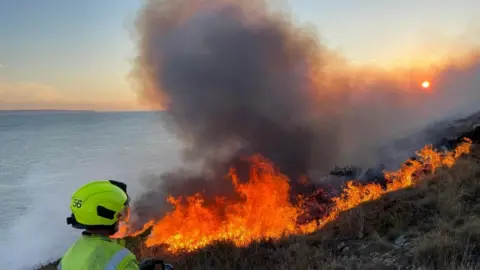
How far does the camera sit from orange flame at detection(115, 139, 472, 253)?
13.1 m

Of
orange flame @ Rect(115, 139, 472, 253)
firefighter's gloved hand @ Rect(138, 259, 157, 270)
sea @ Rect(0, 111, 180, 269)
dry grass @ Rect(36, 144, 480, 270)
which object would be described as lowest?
firefighter's gloved hand @ Rect(138, 259, 157, 270)

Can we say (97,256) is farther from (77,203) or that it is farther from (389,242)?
(389,242)

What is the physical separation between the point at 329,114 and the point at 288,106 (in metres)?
3.79

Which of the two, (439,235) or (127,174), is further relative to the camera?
(127,174)

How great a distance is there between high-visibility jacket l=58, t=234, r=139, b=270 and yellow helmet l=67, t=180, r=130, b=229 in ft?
0.34

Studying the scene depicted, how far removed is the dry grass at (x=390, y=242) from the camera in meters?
5.34

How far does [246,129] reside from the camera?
25453 millimetres

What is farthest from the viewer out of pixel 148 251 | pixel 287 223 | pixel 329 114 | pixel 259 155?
pixel 329 114

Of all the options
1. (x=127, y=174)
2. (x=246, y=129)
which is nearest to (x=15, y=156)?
(x=127, y=174)

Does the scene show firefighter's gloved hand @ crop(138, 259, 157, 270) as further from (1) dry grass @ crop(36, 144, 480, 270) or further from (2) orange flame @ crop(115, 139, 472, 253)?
(2) orange flame @ crop(115, 139, 472, 253)

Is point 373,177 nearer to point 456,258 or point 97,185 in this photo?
point 456,258

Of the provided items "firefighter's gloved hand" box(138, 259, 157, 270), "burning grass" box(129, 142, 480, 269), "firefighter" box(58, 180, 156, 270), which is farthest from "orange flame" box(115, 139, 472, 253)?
"firefighter" box(58, 180, 156, 270)

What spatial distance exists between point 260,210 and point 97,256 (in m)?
13.6

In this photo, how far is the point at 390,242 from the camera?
21.7ft
